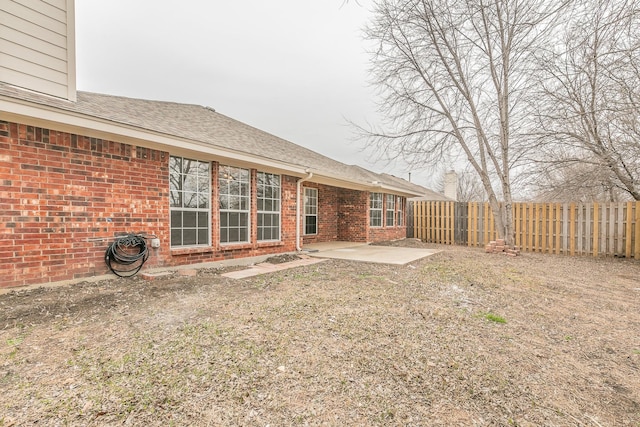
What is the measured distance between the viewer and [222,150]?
19.8 feet

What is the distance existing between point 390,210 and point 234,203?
9.21 metres

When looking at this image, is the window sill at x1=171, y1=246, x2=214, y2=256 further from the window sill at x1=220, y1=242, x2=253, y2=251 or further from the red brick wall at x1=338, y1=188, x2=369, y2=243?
the red brick wall at x1=338, y1=188, x2=369, y2=243

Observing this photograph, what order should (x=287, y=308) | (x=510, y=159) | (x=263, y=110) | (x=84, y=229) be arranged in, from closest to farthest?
(x=287, y=308) → (x=84, y=229) → (x=510, y=159) → (x=263, y=110)

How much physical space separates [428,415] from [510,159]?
10355 millimetres

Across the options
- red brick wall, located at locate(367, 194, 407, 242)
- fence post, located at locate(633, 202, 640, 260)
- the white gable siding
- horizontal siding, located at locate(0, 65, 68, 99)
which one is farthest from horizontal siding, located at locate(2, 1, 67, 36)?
fence post, located at locate(633, 202, 640, 260)

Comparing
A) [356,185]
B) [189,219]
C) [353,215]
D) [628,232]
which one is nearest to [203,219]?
[189,219]

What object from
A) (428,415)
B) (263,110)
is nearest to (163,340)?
(428,415)

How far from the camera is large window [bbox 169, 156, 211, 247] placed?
5.87 m

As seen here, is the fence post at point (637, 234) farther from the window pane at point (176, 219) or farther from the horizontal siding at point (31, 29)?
the horizontal siding at point (31, 29)

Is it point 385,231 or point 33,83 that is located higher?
point 33,83

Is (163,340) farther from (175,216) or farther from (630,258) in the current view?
(630,258)

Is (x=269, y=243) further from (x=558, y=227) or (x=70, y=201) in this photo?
(x=558, y=227)

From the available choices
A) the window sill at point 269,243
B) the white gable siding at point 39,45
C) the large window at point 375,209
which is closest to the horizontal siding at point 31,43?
the white gable siding at point 39,45

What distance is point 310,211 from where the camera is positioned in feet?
38.5
